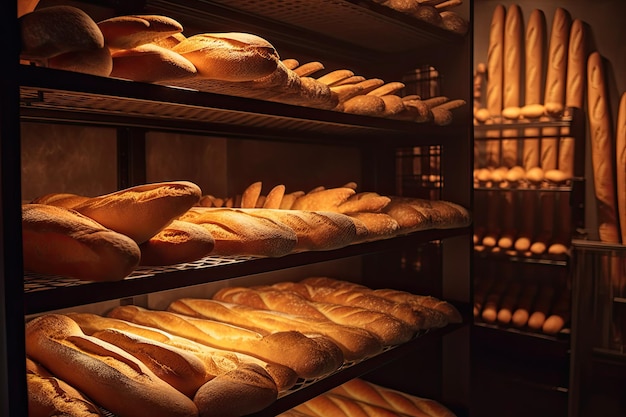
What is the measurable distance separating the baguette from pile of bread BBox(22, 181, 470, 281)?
2180 mm

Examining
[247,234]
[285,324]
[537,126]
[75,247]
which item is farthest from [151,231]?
[537,126]

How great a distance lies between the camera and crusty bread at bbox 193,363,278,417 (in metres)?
1.11

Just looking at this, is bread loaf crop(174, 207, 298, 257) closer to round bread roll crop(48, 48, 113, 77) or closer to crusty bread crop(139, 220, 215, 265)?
crusty bread crop(139, 220, 215, 265)

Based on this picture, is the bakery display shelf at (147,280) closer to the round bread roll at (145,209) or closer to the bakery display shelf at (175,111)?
the round bread roll at (145,209)

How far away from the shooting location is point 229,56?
125 cm

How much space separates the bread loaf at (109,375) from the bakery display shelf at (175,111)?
19.1 inches

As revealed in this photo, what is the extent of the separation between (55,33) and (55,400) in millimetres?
613

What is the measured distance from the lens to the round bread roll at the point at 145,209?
3.58ft

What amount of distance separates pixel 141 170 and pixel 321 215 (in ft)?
1.80

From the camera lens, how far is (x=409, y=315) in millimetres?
1859

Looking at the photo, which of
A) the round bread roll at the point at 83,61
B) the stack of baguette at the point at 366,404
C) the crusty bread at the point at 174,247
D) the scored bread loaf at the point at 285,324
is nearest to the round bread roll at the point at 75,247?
the crusty bread at the point at 174,247

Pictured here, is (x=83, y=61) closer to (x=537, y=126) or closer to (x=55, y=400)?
(x=55, y=400)

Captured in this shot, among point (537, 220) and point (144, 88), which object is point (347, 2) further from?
point (537, 220)

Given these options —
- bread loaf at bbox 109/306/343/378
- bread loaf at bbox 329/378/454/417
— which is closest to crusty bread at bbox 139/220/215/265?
bread loaf at bbox 109/306/343/378
